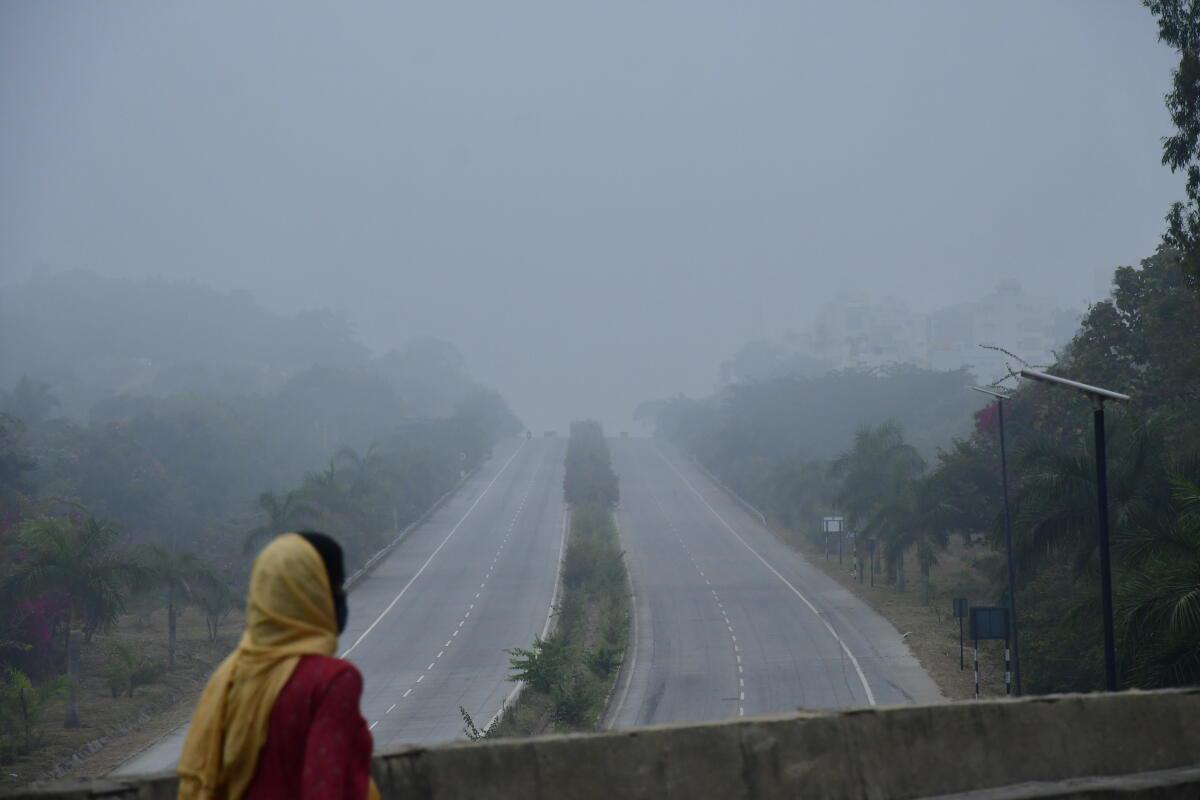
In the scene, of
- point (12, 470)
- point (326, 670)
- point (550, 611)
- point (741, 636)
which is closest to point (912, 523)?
point (741, 636)

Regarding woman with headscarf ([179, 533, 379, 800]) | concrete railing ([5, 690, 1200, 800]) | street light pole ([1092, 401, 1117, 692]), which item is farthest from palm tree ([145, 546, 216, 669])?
woman with headscarf ([179, 533, 379, 800])

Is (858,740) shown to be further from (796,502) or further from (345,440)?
(345,440)

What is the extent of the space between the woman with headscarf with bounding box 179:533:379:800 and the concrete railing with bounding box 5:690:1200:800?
80.8 inches

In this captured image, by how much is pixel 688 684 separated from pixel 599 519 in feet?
133

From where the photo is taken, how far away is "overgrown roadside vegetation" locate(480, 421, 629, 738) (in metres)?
28.5

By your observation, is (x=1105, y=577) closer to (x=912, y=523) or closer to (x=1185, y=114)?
(x=1185, y=114)

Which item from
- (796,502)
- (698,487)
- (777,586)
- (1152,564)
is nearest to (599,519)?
(796,502)

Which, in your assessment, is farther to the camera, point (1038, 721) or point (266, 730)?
point (1038, 721)

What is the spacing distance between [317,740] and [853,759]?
14.3ft

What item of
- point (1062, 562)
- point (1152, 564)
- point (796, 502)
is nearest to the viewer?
point (1152, 564)

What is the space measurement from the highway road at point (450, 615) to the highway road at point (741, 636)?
12.8 feet

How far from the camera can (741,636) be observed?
43.1 metres

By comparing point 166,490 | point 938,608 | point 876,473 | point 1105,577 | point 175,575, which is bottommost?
point 938,608

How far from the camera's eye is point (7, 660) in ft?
112
